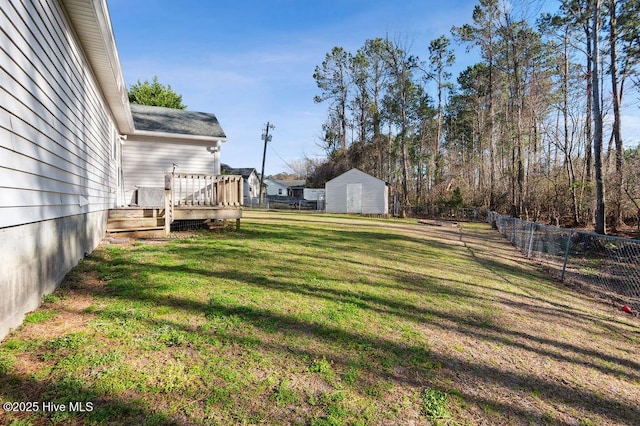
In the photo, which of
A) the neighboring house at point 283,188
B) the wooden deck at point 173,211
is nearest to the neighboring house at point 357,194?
the wooden deck at point 173,211

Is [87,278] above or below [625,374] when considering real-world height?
above

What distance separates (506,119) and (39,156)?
28.2m

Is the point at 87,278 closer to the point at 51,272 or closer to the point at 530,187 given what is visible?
the point at 51,272

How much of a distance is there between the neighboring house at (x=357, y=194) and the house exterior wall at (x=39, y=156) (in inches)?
902

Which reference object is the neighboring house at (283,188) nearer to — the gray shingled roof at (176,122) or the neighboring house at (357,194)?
the neighboring house at (357,194)

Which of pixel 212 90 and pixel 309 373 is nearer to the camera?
pixel 309 373

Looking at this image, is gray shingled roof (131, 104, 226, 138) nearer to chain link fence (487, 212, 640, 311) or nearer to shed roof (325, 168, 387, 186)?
chain link fence (487, 212, 640, 311)

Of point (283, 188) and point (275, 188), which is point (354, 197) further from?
point (275, 188)

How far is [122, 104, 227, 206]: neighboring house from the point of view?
10719mm

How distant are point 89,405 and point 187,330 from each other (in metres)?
1.01

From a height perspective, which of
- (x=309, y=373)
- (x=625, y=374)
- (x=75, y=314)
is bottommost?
(x=625, y=374)

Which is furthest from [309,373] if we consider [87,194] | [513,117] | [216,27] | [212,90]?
[513,117]

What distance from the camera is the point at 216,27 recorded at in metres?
14.4

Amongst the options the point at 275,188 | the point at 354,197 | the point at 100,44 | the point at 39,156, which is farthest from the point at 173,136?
the point at 275,188
